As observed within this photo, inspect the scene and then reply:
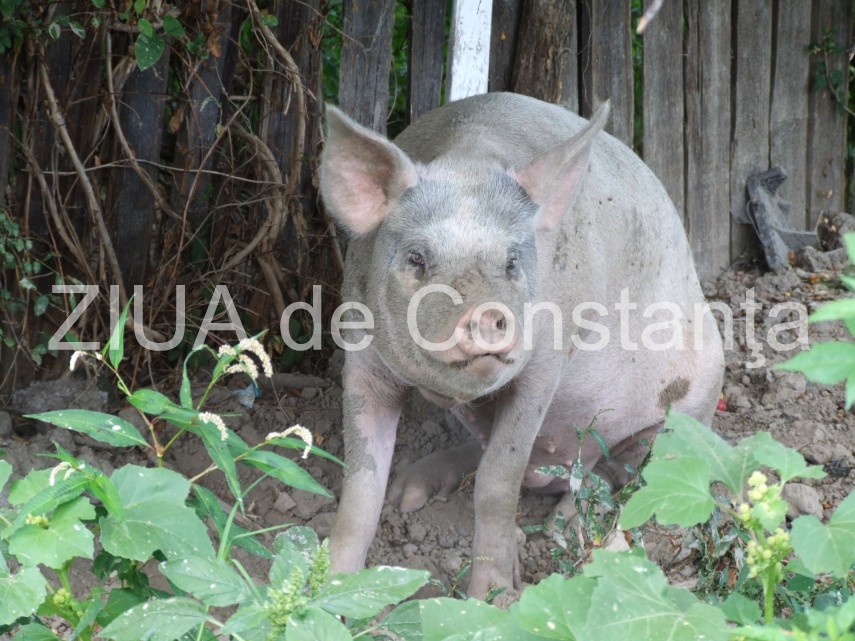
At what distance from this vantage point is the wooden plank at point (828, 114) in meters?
7.05

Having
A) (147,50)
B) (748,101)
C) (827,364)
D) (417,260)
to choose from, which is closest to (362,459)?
(417,260)

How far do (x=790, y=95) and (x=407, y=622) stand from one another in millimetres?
5569

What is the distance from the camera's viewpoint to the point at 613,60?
19.4ft

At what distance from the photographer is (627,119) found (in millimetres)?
6043

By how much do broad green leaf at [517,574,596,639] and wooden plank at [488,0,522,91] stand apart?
3941 mm

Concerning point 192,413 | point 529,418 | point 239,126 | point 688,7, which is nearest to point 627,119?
point 688,7

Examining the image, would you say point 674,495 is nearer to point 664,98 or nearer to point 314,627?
point 314,627

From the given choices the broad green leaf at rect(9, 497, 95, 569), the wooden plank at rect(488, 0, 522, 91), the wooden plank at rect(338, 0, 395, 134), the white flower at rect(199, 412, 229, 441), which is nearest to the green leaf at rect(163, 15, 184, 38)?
the wooden plank at rect(338, 0, 395, 134)

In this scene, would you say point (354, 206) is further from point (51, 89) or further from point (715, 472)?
point (715, 472)

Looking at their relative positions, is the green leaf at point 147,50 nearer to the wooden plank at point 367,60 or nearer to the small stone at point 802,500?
the wooden plank at point 367,60

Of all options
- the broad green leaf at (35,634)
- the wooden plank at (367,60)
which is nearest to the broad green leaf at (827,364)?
the broad green leaf at (35,634)

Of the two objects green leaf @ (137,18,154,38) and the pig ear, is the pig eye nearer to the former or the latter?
the pig ear

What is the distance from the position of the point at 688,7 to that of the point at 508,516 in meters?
3.74

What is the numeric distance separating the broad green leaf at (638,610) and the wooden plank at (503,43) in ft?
13.1
